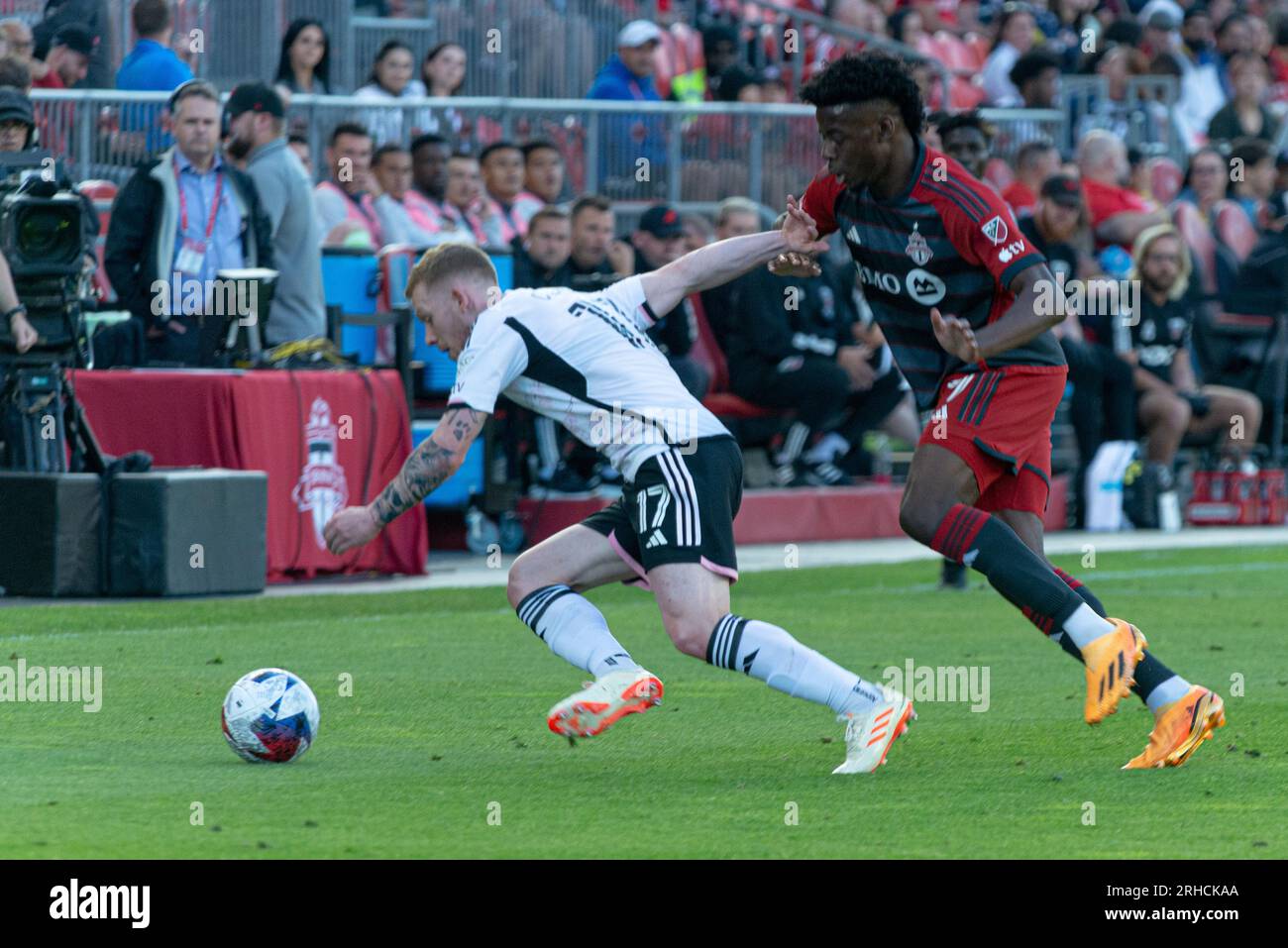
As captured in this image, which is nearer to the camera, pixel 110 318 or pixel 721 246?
pixel 721 246

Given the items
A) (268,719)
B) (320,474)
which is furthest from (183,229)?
(268,719)

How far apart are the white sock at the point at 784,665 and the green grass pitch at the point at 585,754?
0.83 feet

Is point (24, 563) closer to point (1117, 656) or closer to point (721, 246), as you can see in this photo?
point (721, 246)

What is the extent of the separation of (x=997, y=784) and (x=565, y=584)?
153 cm

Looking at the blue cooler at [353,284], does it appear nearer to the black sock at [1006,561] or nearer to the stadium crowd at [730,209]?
the stadium crowd at [730,209]

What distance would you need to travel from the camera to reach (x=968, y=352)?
7.46 metres

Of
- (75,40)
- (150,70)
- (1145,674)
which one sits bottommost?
(1145,674)

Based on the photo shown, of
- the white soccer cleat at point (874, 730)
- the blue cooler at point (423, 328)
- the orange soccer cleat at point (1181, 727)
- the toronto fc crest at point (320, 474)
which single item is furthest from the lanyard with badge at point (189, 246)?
the orange soccer cleat at point (1181, 727)

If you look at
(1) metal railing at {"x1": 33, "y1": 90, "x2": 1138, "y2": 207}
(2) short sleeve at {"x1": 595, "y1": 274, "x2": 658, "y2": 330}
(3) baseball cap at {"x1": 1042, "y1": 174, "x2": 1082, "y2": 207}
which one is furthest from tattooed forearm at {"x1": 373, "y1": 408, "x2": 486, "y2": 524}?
(3) baseball cap at {"x1": 1042, "y1": 174, "x2": 1082, "y2": 207}

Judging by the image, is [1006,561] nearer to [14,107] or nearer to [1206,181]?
[14,107]

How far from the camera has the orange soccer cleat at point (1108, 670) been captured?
737 cm

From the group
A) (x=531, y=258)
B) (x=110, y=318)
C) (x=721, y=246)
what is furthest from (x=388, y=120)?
(x=721, y=246)

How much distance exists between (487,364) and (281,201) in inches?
284
